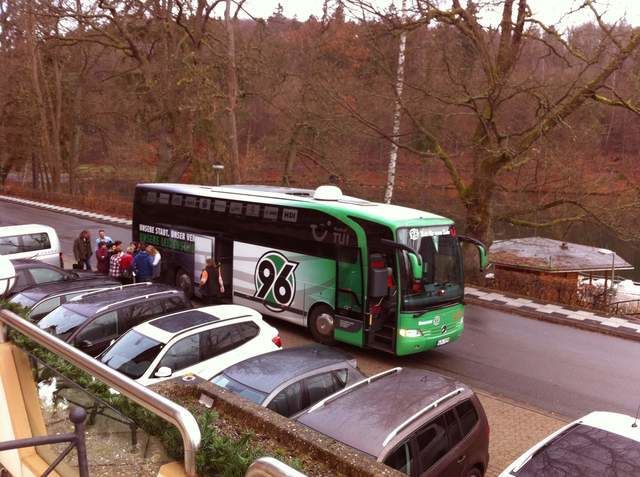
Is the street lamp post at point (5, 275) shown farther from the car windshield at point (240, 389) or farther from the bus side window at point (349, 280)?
the bus side window at point (349, 280)

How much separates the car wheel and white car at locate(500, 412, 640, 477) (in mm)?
11382

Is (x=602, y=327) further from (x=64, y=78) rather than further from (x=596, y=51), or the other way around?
(x=64, y=78)

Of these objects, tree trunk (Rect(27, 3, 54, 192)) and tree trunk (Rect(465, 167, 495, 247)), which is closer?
tree trunk (Rect(465, 167, 495, 247))

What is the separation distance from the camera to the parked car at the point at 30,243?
1602 centimetres

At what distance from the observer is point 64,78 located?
3950cm

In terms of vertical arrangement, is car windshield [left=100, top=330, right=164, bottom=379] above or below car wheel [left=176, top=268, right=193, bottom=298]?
above

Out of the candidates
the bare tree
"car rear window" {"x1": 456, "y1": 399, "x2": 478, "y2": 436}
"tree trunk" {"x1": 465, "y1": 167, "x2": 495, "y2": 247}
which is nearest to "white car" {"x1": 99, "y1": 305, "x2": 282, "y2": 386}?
"car rear window" {"x1": 456, "y1": 399, "x2": 478, "y2": 436}

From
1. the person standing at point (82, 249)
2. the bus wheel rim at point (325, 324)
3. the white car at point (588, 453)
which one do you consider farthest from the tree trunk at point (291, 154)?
the white car at point (588, 453)

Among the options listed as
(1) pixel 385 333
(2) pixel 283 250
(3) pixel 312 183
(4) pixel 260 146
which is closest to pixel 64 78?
(4) pixel 260 146

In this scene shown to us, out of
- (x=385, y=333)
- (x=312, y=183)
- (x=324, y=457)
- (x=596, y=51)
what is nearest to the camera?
(x=324, y=457)

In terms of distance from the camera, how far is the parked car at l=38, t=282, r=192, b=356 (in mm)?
9062

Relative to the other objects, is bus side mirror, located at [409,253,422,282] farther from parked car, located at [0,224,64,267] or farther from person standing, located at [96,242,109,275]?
parked car, located at [0,224,64,267]

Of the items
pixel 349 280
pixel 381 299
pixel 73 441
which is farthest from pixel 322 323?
pixel 73 441

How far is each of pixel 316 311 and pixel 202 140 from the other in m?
21.3
